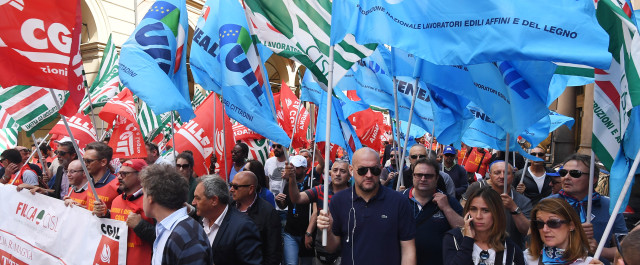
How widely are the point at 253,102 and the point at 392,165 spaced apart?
15.1 feet

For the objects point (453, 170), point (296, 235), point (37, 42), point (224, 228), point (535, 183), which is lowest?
point (296, 235)

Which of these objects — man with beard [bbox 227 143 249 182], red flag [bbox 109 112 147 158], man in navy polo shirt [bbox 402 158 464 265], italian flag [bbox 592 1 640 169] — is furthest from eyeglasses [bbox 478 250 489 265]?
red flag [bbox 109 112 147 158]

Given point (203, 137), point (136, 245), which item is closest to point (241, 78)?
point (136, 245)

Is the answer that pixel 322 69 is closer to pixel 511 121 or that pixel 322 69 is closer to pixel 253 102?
pixel 253 102

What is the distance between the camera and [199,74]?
626cm

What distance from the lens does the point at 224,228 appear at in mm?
3668

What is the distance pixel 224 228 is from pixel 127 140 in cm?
454

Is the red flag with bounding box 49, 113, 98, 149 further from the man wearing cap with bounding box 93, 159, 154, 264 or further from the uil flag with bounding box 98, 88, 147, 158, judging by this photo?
the man wearing cap with bounding box 93, 159, 154, 264

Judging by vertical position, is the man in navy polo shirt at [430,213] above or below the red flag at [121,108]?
below

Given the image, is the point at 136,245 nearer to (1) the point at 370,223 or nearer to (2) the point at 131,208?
(2) the point at 131,208

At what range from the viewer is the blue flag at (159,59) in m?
5.48

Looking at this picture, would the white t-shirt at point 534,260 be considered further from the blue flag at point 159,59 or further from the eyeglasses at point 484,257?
the blue flag at point 159,59

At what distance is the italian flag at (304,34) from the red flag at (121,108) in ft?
11.0

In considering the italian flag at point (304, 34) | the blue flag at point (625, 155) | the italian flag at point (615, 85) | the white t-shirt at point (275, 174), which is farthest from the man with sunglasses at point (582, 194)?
the white t-shirt at point (275, 174)
